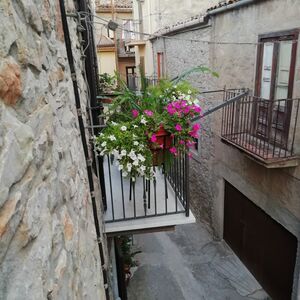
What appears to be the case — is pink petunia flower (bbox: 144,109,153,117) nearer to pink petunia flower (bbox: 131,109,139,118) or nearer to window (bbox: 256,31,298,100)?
pink petunia flower (bbox: 131,109,139,118)

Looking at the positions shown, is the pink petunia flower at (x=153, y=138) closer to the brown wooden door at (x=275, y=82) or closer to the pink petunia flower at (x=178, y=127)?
the pink petunia flower at (x=178, y=127)

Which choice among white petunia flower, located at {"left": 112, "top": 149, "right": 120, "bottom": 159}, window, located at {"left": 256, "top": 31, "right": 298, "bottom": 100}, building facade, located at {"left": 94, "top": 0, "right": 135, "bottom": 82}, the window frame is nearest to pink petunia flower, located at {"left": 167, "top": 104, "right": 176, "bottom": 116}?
white petunia flower, located at {"left": 112, "top": 149, "right": 120, "bottom": 159}

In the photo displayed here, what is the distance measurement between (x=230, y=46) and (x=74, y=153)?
205 inches

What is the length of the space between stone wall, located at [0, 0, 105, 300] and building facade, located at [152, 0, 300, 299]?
3376mm

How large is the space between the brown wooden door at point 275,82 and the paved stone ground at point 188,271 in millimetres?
3151

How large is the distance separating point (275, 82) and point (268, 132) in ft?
2.71

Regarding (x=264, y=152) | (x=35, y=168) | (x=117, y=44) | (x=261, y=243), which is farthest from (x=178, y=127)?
(x=117, y=44)

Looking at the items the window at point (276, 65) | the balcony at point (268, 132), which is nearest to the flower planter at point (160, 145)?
the balcony at point (268, 132)

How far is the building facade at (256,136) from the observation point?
178 inches

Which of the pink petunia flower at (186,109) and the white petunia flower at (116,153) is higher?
the pink petunia flower at (186,109)

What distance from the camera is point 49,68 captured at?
4.69 ft

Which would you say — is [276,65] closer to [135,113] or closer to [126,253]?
[135,113]

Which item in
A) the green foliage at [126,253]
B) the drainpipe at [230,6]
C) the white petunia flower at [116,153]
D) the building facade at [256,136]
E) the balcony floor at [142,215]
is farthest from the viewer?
the green foliage at [126,253]

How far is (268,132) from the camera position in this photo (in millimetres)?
4820
